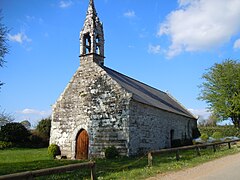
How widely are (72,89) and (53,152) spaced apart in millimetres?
4831

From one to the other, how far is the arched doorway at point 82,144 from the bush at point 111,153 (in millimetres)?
2318

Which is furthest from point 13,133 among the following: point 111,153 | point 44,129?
point 111,153

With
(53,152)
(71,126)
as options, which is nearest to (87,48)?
(71,126)

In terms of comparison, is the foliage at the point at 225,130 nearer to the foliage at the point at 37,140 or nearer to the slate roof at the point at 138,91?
the slate roof at the point at 138,91

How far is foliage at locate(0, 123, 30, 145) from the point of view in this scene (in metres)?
25.1

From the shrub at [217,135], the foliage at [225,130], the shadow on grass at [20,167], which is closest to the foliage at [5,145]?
the shadow on grass at [20,167]

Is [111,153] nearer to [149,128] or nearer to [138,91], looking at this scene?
[149,128]

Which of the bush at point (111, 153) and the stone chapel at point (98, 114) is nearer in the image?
the bush at point (111, 153)

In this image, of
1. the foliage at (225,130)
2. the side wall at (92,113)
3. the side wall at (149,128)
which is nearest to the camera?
the side wall at (92,113)

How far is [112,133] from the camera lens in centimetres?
1575

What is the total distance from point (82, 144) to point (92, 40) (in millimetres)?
7673

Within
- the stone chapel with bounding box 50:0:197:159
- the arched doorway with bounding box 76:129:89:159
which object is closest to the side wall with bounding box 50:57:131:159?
the stone chapel with bounding box 50:0:197:159

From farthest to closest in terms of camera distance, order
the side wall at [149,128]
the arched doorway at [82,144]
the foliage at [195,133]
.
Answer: the foliage at [195,133] → the arched doorway at [82,144] → the side wall at [149,128]

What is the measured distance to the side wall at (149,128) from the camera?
15.8m
